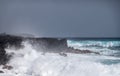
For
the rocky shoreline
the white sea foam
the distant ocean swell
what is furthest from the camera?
the distant ocean swell

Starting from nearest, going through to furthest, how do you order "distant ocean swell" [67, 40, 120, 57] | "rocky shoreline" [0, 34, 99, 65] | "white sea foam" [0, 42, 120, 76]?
1. "white sea foam" [0, 42, 120, 76]
2. "rocky shoreline" [0, 34, 99, 65]
3. "distant ocean swell" [67, 40, 120, 57]

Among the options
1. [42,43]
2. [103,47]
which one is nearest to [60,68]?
[42,43]

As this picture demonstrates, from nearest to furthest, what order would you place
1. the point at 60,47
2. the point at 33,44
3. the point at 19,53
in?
the point at 19,53, the point at 33,44, the point at 60,47

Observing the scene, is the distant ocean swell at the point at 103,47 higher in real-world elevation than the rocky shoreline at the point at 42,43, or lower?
lower

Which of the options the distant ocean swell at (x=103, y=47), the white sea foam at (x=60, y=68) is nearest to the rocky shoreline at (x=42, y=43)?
the distant ocean swell at (x=103, y=47)

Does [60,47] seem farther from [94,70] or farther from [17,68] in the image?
[94,70]

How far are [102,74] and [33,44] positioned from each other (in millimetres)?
13081

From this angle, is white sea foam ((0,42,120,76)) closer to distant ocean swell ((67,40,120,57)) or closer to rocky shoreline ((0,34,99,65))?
rocky shoreline ((0,34,99,65))

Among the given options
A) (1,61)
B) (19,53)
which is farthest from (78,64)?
(19,53)

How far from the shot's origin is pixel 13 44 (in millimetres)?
21000

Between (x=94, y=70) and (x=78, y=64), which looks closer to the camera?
(x=94, y=70)

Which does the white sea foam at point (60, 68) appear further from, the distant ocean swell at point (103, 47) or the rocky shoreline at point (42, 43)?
the distant ocean swell at point (103, 47)

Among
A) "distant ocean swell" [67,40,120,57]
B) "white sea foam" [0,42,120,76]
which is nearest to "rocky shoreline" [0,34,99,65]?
"distant ocean swell" [67,40,120,57]

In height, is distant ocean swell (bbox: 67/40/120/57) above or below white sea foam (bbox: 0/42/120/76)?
below
